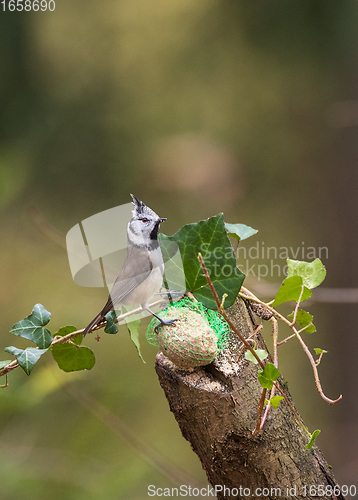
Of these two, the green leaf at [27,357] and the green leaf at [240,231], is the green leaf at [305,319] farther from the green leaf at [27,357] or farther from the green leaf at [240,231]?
the green leaf at [27,357]

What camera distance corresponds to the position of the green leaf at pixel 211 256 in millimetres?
521

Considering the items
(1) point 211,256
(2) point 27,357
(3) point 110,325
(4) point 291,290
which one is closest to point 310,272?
(4) point 291,290

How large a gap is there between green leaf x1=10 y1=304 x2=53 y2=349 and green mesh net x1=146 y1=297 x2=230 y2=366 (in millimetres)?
138

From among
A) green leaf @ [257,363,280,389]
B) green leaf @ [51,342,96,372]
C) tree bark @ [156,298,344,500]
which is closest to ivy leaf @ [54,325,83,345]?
green leaf @ [51,342,96,372]

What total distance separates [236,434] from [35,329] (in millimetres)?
304

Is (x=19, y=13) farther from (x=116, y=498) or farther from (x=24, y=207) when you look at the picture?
(x=116, y=498)

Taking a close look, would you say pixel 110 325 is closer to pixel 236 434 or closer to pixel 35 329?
pixel 35 329

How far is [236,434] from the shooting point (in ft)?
1.85

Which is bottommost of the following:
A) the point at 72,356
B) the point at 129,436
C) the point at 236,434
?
the point at 129,436

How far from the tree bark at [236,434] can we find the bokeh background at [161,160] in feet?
2.99

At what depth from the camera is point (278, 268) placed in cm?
154

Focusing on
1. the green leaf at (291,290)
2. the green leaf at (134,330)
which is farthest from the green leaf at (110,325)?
the green leaf at (291,290)

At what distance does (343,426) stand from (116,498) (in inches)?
33.9

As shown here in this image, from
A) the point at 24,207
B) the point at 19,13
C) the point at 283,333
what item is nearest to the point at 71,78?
the point at 19,13
